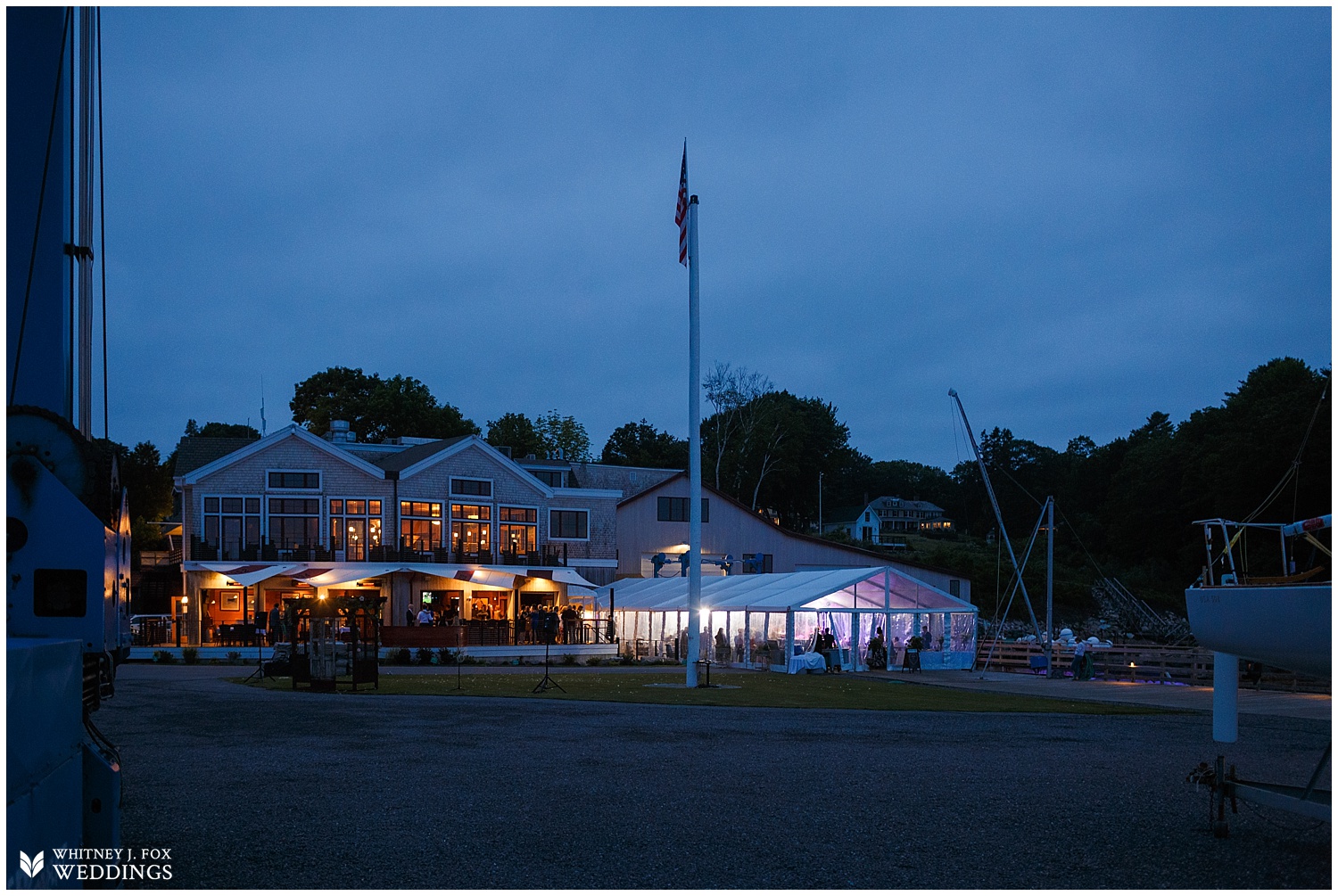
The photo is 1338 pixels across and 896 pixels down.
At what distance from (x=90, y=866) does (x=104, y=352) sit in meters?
4.54

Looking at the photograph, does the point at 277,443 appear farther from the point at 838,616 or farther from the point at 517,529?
the point at 838,616

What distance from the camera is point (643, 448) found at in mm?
91312

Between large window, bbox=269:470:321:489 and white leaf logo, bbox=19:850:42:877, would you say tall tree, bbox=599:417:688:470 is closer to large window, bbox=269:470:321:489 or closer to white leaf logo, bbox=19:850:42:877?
large window, bbox=269:470:321:489

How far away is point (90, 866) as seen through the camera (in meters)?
6.19

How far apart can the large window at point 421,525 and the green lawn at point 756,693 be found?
19.8 meters

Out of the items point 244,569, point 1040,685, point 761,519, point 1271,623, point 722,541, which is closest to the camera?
point 1271,623

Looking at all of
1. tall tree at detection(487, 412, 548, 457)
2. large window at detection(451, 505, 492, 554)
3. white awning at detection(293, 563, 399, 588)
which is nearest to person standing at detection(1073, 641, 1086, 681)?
white awning at detection(293, 563, 399, 588)

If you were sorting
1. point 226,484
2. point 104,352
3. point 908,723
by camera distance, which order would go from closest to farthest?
1. point 104,352
2. point 908,723
3. point 226,484

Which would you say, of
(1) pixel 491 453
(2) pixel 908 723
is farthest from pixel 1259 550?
(2) pixel 908 723

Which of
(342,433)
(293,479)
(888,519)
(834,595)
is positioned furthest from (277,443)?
(888,519)

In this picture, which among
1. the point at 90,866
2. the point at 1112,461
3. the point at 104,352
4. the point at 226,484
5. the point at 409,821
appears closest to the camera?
the point at 90,866

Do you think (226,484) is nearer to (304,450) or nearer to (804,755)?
(304,450)

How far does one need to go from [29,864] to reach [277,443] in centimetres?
4383

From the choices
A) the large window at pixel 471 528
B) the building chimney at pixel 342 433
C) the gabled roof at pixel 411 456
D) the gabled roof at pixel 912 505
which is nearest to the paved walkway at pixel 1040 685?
the large window at pixel 471 528
